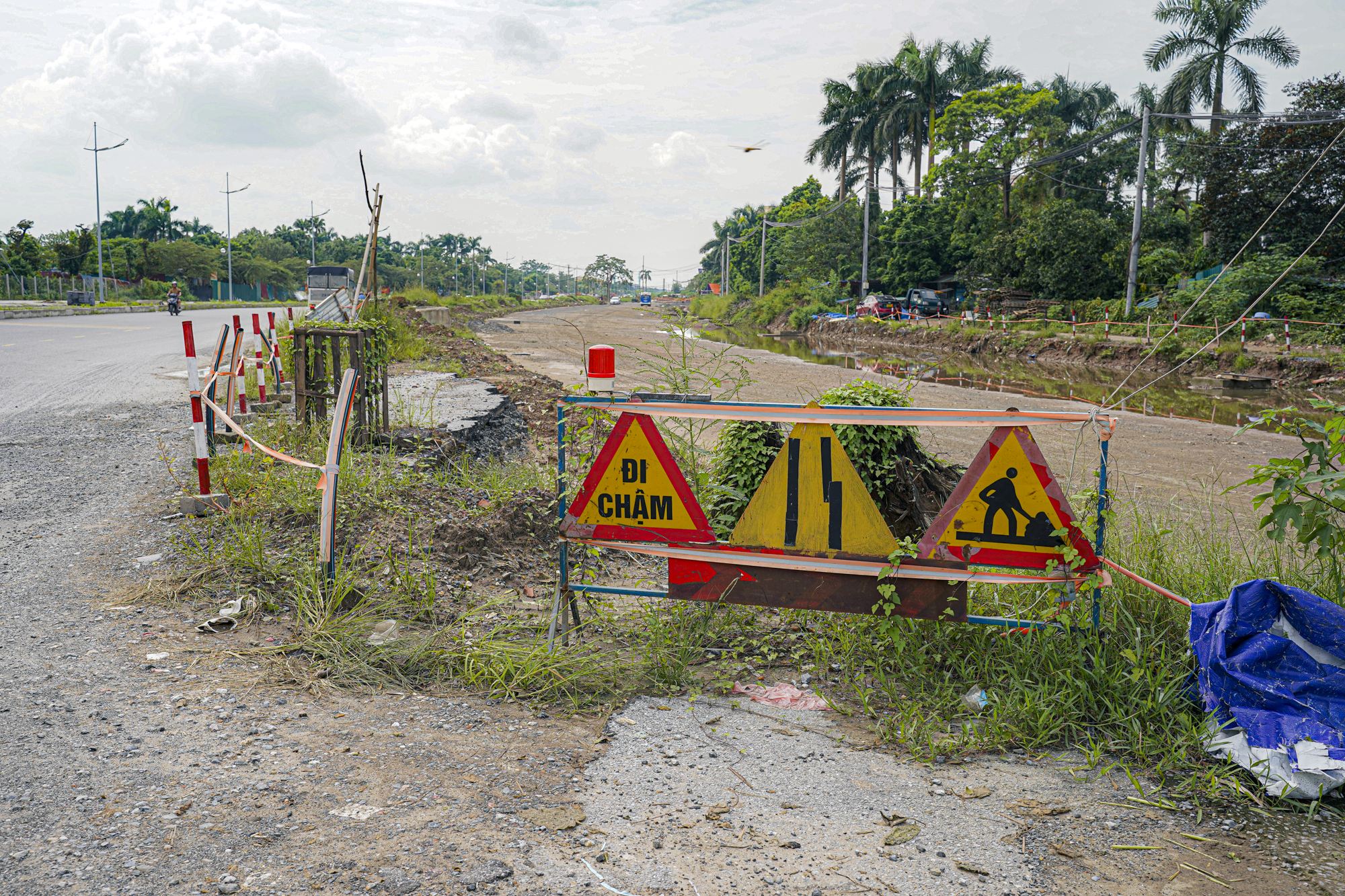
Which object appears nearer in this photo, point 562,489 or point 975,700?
point 975,700

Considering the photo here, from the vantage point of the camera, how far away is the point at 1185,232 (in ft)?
123

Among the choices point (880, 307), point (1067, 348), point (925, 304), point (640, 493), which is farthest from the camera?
point (925, 304)

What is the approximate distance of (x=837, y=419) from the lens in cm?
367

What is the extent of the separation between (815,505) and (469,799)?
1.95 meters

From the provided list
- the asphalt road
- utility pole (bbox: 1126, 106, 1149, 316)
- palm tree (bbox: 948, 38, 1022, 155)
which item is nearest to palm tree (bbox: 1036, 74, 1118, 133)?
palm tree (bbox: 948, 38, 1022, 155)

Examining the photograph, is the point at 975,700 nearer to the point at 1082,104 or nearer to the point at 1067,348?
the point at 1067,348

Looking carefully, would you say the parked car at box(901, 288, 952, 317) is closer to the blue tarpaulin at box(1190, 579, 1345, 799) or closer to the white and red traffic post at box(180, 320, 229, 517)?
the white and red traffic post at box(180, 320, 229, 517)

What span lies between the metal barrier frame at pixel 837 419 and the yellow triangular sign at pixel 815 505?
0.16 metres

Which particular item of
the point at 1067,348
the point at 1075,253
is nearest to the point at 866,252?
the point at 1075,253

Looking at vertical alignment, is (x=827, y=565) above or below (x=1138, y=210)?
below

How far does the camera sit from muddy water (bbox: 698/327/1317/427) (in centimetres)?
1695

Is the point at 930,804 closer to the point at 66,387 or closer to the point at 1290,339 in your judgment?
the point at 66,387

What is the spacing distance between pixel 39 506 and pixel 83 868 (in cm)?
465

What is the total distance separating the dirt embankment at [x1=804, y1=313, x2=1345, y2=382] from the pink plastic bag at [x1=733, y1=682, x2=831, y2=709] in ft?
40.8
